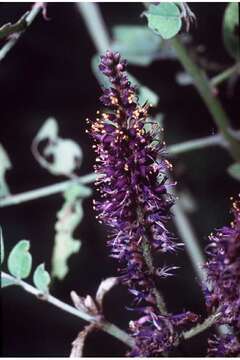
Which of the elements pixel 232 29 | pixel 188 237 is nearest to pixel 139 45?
pixel 232 29

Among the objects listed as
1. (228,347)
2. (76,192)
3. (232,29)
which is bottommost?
(228,347)

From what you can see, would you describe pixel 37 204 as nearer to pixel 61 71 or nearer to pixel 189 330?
pixel 61 71

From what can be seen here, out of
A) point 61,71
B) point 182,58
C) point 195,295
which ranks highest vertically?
point 61,71

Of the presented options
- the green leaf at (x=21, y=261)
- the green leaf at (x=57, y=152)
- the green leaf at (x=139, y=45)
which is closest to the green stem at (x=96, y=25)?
the green leaf at (x=139, y=45)

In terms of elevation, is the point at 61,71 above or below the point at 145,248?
above

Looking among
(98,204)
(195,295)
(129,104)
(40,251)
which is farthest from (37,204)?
(129,104)

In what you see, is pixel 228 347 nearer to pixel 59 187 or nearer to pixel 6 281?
pixel 6 281
